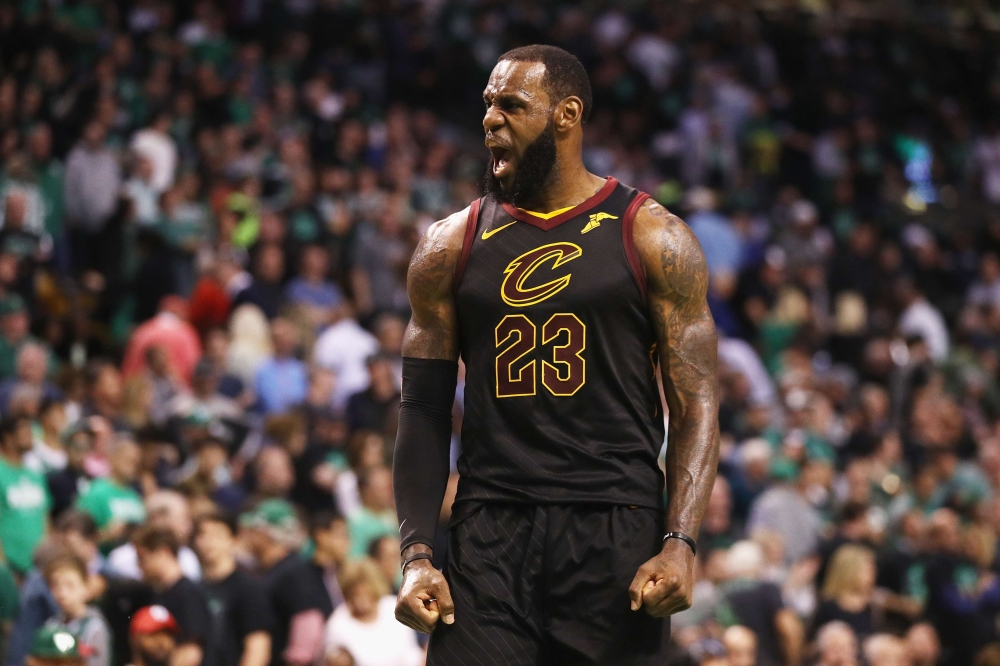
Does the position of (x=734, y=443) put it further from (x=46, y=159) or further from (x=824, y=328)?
(x=46, y=159)

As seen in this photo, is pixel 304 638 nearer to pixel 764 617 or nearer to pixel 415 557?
pixel 764 617

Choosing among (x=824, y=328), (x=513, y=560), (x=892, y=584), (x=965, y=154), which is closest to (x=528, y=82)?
(x=513, y=560)

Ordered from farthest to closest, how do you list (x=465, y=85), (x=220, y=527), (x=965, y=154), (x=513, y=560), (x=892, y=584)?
(x=965, y=154) < (x=465, y=85) < (x=892, y=584) < (x=220, y=527) < (x=513, y=560)

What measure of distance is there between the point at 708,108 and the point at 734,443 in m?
7.53

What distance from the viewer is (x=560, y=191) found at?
13.1 feet

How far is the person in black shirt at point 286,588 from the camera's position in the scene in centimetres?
759

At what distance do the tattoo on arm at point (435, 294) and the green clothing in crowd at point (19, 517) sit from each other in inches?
184

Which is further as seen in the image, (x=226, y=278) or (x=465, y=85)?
(x=465, y=85)

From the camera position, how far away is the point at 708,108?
18.5 m

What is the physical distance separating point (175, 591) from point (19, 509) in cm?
152

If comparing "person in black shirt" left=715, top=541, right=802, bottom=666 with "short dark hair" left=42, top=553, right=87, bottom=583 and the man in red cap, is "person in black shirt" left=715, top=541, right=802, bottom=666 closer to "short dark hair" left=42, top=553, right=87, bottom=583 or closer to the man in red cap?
the man in red cap

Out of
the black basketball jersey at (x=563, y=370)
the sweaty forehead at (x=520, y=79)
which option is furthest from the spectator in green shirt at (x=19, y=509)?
the sweaty forehead at (x=520, y=79)

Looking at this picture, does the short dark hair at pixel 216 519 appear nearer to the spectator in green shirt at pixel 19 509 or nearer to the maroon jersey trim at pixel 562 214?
the spectator in green shirt at pixel 19 509

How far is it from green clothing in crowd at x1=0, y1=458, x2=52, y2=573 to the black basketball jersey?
482 cm
